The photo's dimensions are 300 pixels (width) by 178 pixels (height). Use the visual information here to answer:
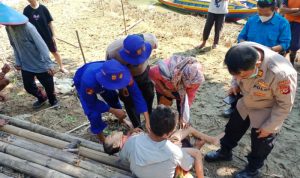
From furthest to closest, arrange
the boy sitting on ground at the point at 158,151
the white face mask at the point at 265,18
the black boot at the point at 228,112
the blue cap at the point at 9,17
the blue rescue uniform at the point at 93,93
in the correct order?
the black boot at the point at 228,112, the white face mask at the point at 265,18, the blue cap at the point at 9,17, the blue rescue uniform at the point at 93,93, the boy sitting on ground at the point at 158,151

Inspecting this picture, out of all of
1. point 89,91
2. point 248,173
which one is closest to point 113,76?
point 89,91

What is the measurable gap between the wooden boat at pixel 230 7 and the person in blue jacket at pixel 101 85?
853 centimetres

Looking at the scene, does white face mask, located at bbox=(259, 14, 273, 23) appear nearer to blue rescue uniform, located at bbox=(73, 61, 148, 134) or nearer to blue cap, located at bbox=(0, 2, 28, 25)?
blue rescue uniform, located at bbox=(73, 61, 148, 134)

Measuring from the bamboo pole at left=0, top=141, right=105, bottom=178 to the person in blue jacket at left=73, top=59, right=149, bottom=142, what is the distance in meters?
0.56

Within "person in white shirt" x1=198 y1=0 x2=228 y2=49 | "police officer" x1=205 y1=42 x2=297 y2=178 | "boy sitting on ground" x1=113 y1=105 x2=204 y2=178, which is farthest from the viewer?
"person in white shirt" x1=198 y1=0 x2=228 y2=49

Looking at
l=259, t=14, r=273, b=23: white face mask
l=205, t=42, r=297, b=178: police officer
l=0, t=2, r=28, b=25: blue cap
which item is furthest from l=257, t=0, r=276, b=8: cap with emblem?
l=0, t=2, r=28, b=25: blue cap

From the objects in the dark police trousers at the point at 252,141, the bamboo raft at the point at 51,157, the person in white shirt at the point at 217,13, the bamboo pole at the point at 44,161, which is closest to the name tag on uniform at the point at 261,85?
the dark police trousers at the point at 252,141

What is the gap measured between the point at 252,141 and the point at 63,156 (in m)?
1.95

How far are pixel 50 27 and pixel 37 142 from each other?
2516 mm

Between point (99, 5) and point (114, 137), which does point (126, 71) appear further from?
point (99, 5)

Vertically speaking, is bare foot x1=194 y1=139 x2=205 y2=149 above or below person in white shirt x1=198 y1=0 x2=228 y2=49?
below

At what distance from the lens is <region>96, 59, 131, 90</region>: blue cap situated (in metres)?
2.84

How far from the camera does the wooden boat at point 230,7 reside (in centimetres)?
1100

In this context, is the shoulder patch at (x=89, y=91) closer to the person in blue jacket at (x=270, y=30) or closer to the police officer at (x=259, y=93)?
the police officer at (x=259, y=93)
